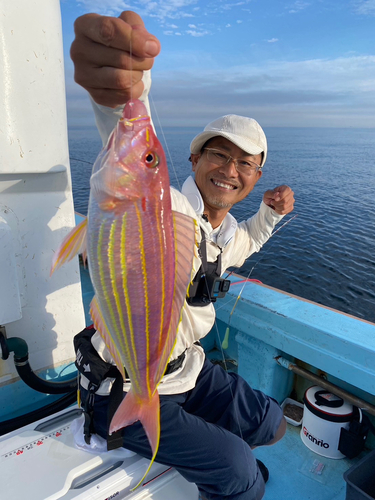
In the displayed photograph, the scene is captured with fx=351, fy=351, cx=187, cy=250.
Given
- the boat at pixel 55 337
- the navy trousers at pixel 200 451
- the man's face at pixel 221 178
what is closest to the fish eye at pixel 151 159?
the boat at pixel 55 337

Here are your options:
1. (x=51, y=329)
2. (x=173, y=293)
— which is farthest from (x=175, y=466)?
(x=51, y=329)

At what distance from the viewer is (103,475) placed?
189cm

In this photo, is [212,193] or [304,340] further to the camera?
[304,340]

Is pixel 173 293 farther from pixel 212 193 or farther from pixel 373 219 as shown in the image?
pixel 373 219

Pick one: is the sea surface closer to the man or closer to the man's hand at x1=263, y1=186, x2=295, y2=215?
the man's hand at x1=263, y1=186, x2=295, y2=215

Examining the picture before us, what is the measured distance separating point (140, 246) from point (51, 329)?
180 centimetres

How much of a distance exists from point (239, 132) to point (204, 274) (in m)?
1.17

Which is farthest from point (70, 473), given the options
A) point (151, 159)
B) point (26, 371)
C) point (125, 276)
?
point (151, 159)

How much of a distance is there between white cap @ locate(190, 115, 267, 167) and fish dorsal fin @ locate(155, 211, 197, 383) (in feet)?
4.86

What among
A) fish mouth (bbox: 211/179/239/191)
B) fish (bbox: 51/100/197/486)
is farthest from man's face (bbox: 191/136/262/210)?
fish (bbox: 51/100/197/486)

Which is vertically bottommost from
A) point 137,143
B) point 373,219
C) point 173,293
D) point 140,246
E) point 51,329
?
point 373,219

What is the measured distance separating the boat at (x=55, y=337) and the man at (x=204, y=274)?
0.78ft

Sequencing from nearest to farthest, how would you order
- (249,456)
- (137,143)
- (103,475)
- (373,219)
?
1. (137,143)
2. (103,475)
3. (249,456)
4. (373,219)

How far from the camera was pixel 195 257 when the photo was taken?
2264mm
